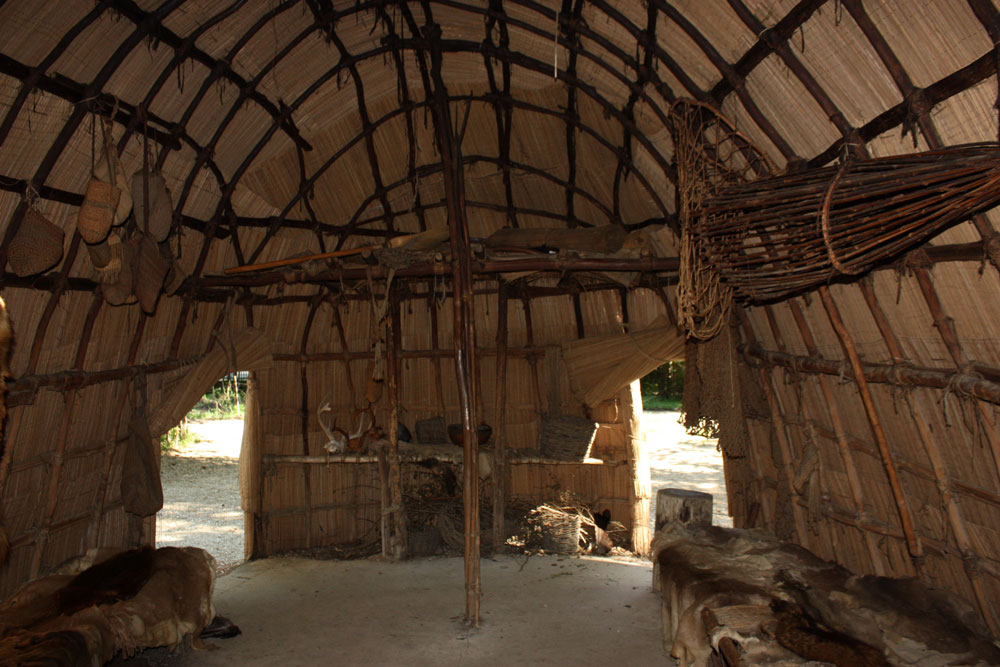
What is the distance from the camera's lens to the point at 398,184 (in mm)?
7309

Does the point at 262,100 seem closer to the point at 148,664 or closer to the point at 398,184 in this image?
the point at 398,184

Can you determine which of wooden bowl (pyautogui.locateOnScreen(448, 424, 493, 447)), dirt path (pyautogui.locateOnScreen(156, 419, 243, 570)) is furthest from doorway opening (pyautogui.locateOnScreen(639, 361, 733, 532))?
dirt path (pyautogui.locateOnScreen(156, 419, 243, 570))

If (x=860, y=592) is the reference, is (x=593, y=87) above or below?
above

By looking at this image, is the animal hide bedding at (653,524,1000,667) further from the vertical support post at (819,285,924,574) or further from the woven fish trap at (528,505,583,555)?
the woven fish trap at (528,505,583,555)

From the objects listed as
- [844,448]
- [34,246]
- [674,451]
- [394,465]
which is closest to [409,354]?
[394,465]

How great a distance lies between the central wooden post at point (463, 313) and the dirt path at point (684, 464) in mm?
4279

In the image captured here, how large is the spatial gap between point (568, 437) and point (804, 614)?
419 cm

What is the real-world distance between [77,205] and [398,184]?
3126mm

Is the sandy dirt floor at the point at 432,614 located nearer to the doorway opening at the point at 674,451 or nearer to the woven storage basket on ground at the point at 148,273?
the doorway opening at the point at 674,451

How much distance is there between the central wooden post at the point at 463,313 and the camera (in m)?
5.49

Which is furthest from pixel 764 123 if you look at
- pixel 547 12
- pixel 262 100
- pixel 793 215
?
pixel 262 100

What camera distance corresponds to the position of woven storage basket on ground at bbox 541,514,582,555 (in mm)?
7473

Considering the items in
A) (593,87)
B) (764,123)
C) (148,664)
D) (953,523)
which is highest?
(593,87)

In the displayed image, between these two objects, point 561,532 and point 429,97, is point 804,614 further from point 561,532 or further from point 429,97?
point 429,97
